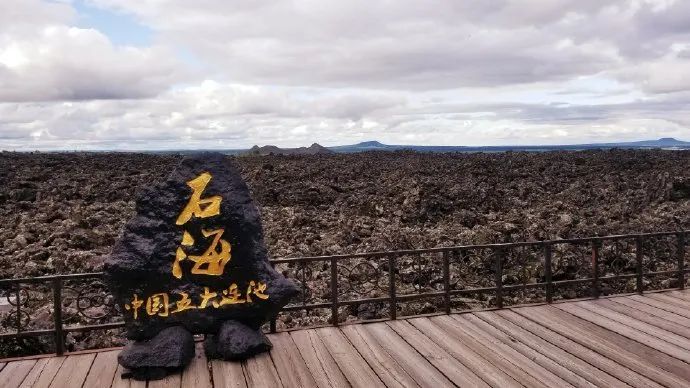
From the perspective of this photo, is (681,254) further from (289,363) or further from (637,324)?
(289,363)

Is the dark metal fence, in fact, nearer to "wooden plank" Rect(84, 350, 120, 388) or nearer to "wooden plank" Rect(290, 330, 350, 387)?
"wooden plank" Rect(290, 330, 350, 387)

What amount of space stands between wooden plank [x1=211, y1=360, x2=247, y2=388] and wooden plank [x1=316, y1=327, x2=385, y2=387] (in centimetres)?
97

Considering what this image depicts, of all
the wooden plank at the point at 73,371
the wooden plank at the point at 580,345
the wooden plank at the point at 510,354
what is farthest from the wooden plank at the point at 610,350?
the wooden plank at the point at 73,371

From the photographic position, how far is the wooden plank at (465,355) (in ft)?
17.3

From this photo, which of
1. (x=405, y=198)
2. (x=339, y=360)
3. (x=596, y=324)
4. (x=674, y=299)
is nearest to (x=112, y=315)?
(x=339, y=360)

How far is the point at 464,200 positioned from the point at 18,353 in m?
19.0

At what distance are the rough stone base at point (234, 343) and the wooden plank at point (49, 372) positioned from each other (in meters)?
1.44

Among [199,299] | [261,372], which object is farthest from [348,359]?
[199,299]

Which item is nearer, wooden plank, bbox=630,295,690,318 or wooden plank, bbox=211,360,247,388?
wooden plank, bbox=211,360,247,388

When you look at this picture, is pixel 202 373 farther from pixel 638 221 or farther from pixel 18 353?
pixel 638 221

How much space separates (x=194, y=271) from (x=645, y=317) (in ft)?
18.0

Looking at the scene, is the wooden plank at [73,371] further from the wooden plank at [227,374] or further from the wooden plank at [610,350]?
the wooden plank at [610,350]

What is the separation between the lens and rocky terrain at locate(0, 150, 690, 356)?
16.9 metres

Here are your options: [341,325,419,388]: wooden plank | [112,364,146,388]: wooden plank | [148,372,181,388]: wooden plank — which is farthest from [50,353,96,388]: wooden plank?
[341,325,419,388]: wooden plank
